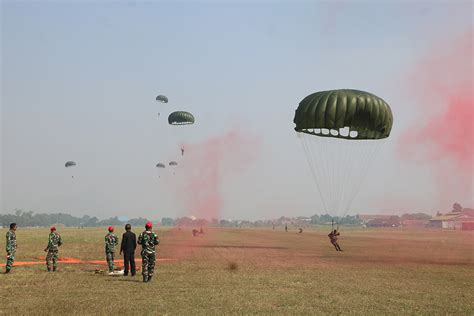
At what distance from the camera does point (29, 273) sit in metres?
22.7

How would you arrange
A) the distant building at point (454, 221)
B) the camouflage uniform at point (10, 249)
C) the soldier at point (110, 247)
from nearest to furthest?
the camouflage uniform at point (10, 249) < the soldier at point (110, 247) < the distant building at point (454, 221)

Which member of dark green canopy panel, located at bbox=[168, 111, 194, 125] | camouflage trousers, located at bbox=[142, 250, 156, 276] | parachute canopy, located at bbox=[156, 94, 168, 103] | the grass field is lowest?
the grass field

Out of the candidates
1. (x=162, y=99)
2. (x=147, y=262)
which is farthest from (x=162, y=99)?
(x=147, y=262)

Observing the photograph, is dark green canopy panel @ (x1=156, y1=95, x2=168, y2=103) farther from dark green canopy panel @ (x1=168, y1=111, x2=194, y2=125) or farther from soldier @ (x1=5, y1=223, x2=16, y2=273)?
soldier @ (x1=5, y1=223, x2=16, y2=273)

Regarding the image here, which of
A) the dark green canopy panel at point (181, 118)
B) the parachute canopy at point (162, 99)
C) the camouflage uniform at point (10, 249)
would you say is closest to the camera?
the camouflage uniform at point (10, 249)

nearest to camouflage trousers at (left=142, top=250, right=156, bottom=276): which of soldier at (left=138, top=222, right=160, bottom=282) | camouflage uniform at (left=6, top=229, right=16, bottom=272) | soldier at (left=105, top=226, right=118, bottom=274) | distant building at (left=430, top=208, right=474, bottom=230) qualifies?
soldier at (left=138, top=222, right=160, bottom=282)

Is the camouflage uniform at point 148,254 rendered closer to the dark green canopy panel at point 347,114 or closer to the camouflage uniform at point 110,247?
the camouflage uniform at point 110,247

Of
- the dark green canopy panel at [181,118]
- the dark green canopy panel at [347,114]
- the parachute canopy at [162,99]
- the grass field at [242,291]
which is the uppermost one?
the parachute canopy at [162,99]

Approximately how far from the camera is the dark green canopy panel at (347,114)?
29.0 m

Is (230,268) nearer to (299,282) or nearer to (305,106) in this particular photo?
(299,282)

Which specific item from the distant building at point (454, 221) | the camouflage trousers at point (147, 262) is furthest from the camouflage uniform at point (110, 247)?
the distant building at point (454, 221)

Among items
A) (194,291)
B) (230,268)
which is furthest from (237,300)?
(230,268)

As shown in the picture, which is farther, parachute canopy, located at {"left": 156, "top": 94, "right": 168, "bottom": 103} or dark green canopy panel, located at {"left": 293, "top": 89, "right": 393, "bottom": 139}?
parachute canopy, located at {"left": 156, "top": 94, "right": 168, "bottom": 103}

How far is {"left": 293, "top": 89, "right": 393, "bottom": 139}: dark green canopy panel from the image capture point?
29.0 meters
